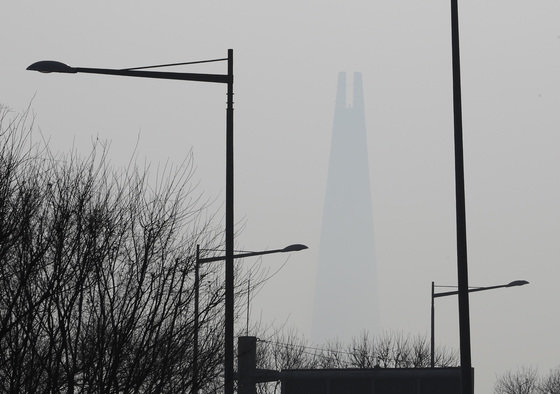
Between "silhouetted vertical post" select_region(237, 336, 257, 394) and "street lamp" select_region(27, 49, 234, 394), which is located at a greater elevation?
"street lamp" select_region(27, 49, 234, 394)

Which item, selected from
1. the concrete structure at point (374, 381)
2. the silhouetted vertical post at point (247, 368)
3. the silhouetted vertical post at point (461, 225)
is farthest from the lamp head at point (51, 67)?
the concrete structure at point (374, 381)

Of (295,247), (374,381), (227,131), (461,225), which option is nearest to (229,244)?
(227,131)

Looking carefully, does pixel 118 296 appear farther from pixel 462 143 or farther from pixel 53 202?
pixel 462 143

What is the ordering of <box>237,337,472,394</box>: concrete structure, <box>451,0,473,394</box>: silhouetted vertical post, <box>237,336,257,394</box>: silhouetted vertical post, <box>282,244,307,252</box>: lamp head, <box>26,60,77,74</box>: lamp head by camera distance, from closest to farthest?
<box>451,0,473,394</box>: silhouetted vertical post < <box>237,336,257,394</box>: silhouetted vertical post < <box>26,60,77,74</box>: lamp head < <box>237,337,472,394</box>: concrete structure < <box>282,244,307,252</box>: lamp head

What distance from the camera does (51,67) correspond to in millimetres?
19953

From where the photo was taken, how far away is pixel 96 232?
21.4m

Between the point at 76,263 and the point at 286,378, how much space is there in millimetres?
6867

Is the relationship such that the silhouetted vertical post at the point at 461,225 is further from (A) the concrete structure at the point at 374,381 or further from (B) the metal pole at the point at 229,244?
(A) the concrete structure at the point at 374,381

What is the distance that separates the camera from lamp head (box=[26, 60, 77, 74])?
19938 millimetres

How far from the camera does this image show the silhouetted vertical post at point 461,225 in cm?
1844

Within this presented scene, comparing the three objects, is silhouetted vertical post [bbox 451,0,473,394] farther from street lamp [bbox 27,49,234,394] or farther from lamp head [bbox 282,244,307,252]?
lamp head [bbox 282,244,307,252]

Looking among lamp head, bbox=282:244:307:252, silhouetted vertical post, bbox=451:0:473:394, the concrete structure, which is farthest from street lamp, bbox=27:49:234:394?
lamp head, bbox=282:244:307:252

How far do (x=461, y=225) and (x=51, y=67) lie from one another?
5981 millimetres

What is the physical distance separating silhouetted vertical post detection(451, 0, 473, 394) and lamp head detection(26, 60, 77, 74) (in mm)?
5238
